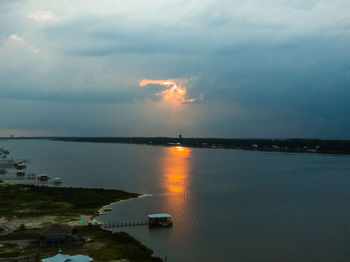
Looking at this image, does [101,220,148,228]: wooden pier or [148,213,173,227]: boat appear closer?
[101,220,148,228]: wooden pier

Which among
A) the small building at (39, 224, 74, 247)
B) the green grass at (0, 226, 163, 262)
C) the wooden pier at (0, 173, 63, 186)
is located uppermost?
the small building at (39, 224, 74, 247)

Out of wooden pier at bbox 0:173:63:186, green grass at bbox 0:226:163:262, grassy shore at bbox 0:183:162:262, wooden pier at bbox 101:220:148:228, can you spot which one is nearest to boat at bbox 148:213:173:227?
wooden pier at bbox 101:220:148:228

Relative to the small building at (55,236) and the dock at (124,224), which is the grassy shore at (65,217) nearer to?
the small building at (55,236)

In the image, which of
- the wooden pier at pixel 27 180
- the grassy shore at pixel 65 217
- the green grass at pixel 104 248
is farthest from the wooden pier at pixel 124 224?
the wooden pier at pixel 27 180

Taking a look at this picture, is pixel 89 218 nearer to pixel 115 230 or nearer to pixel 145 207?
pixel 115 230

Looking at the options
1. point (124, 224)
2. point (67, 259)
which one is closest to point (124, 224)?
point (124, 224)

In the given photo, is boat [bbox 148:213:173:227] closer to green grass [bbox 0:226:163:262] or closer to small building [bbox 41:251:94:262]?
green grass [bbox 0:226:163:262]

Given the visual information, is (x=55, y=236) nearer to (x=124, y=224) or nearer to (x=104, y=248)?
(x=104, y=248)
